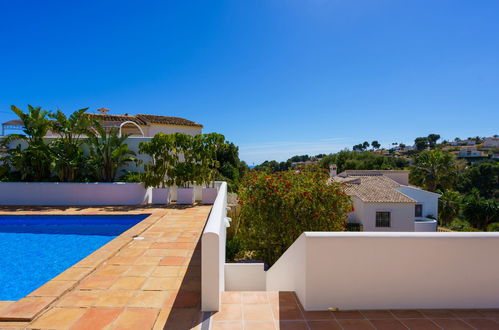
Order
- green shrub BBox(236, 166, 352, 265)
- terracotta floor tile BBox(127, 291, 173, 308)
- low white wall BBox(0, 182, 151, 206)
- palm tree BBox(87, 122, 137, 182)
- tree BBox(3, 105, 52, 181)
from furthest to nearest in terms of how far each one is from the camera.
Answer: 1. palm tree BBox(87, 122, 137, 182)
2. tree BBox(3, 105, 52, 181)
3. low white wall BBox(0, 182, 151, 206)
4. green shrub BBox(236, 166, 352, 265)
5. terracotta floor tile BBox(127, 291, 173, 308)

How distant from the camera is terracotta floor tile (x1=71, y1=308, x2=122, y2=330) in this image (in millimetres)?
3381

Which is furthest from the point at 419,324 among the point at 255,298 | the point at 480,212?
the point at 480,212

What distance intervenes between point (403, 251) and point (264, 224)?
647 centimetres

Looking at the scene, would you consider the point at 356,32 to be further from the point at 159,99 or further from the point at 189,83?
the point at 159,99

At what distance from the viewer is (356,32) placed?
53.4 feet

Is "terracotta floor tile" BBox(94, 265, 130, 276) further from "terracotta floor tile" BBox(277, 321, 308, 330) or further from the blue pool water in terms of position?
"terracotta floor tile" BBox(277, 321, 308, 330)

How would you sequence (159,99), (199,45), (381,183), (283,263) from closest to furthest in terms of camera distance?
(283,263) → (199,45) → (381,183) → (159,99)

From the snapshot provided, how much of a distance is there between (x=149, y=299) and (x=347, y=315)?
3.07 metres

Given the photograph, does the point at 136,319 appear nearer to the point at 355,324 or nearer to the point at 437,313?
the point at 355,324

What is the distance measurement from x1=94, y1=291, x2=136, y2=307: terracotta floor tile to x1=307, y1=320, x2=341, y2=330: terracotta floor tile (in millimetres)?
2840

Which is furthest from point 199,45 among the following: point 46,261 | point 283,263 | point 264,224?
point 283,263

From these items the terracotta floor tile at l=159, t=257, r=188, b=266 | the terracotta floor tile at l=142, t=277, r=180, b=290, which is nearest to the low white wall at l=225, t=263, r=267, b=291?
the terracotta floor tile at l=159, t=257, r=188, b=266

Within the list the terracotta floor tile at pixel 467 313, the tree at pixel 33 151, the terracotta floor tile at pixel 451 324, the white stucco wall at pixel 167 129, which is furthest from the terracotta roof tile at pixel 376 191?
the white stucco wall at pixel 167 129

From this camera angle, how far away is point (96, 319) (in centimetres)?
355
